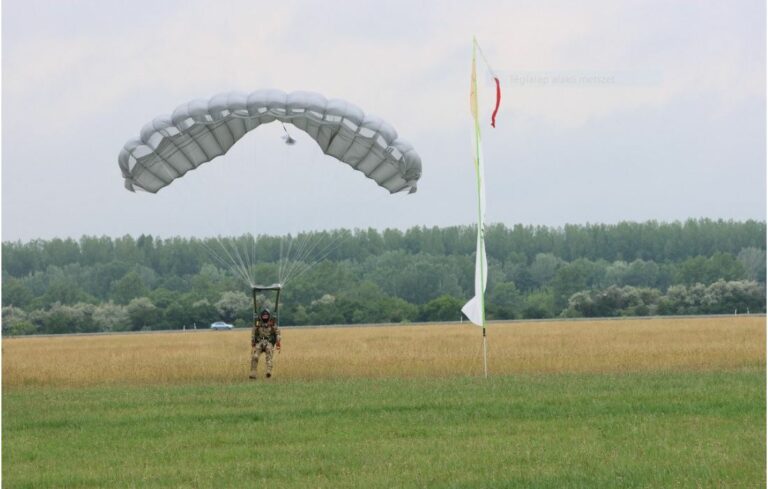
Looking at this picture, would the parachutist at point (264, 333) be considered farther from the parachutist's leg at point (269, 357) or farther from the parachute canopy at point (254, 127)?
the parachute canopy at point (254, 127)

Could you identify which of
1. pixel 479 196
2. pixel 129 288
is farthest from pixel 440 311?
pixel 479 196

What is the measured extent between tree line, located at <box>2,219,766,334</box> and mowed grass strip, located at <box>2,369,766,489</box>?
2618 cm

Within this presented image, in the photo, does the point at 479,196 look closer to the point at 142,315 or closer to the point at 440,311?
the point at 440,311

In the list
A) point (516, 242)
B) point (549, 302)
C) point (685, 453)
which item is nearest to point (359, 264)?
point (549, 302)

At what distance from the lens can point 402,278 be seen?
105 m

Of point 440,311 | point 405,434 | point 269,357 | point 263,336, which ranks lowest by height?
point 405,434

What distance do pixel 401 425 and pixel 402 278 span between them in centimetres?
9063

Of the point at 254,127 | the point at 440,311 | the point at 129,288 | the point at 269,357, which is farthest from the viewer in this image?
the point at 129,288

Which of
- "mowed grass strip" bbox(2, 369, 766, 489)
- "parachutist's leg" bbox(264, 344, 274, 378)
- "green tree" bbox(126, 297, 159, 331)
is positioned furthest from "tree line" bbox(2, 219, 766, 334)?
"mowed grass strip" bbox(2, 369, 766, 489)

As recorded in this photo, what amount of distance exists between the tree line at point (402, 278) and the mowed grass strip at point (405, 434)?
26.2 metres

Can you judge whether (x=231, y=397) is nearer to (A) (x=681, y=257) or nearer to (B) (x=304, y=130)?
(B) (x=304, y=130)

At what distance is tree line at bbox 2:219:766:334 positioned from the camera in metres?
82.9

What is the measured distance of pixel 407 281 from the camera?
106m

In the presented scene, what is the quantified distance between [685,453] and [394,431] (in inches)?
137
